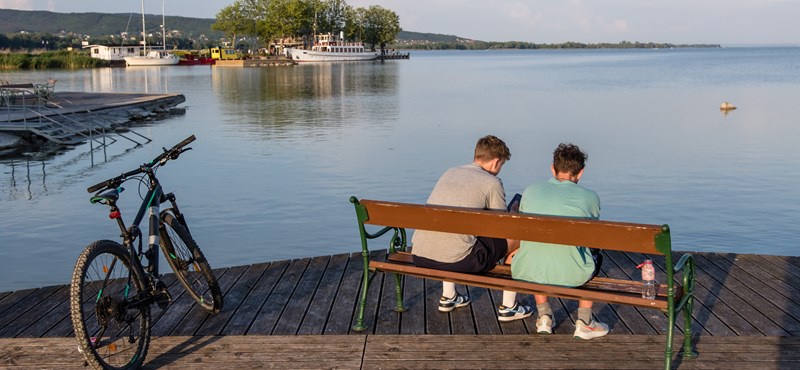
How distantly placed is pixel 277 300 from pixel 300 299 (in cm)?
18

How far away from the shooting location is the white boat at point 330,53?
13975 cm

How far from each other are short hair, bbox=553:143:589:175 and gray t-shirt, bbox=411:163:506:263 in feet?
1.39

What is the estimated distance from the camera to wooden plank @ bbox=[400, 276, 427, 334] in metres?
5.99

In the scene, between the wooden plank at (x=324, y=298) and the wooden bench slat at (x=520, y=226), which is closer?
the wooden bench slat at (x=520, y=226)

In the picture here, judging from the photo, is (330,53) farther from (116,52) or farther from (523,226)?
(523,226)

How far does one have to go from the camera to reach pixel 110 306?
5102mm

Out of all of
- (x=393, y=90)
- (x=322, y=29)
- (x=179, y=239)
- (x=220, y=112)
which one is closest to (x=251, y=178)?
(x=179, y=239)

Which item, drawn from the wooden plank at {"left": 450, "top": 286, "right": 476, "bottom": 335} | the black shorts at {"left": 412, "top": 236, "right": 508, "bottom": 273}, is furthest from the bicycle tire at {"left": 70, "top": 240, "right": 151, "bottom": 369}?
the wooden plank at {"left": 450, "top": 286, "right": 476, "bottom": 335}

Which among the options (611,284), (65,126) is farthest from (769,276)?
(65,126)

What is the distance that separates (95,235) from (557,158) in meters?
10.3

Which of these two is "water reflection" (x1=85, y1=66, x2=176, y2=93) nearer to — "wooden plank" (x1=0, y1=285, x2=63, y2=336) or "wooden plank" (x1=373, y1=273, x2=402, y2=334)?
"wooden plank" (x1=0, y1=285, x2=63, y2=336)

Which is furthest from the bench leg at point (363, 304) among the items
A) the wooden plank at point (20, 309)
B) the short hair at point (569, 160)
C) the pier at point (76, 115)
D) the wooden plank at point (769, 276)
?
the pier at point (76, 115)

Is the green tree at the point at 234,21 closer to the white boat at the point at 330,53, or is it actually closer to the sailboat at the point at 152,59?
the white boat at the point at 330,53

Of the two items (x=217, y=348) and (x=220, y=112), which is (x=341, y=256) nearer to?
(x=217, y=348)
